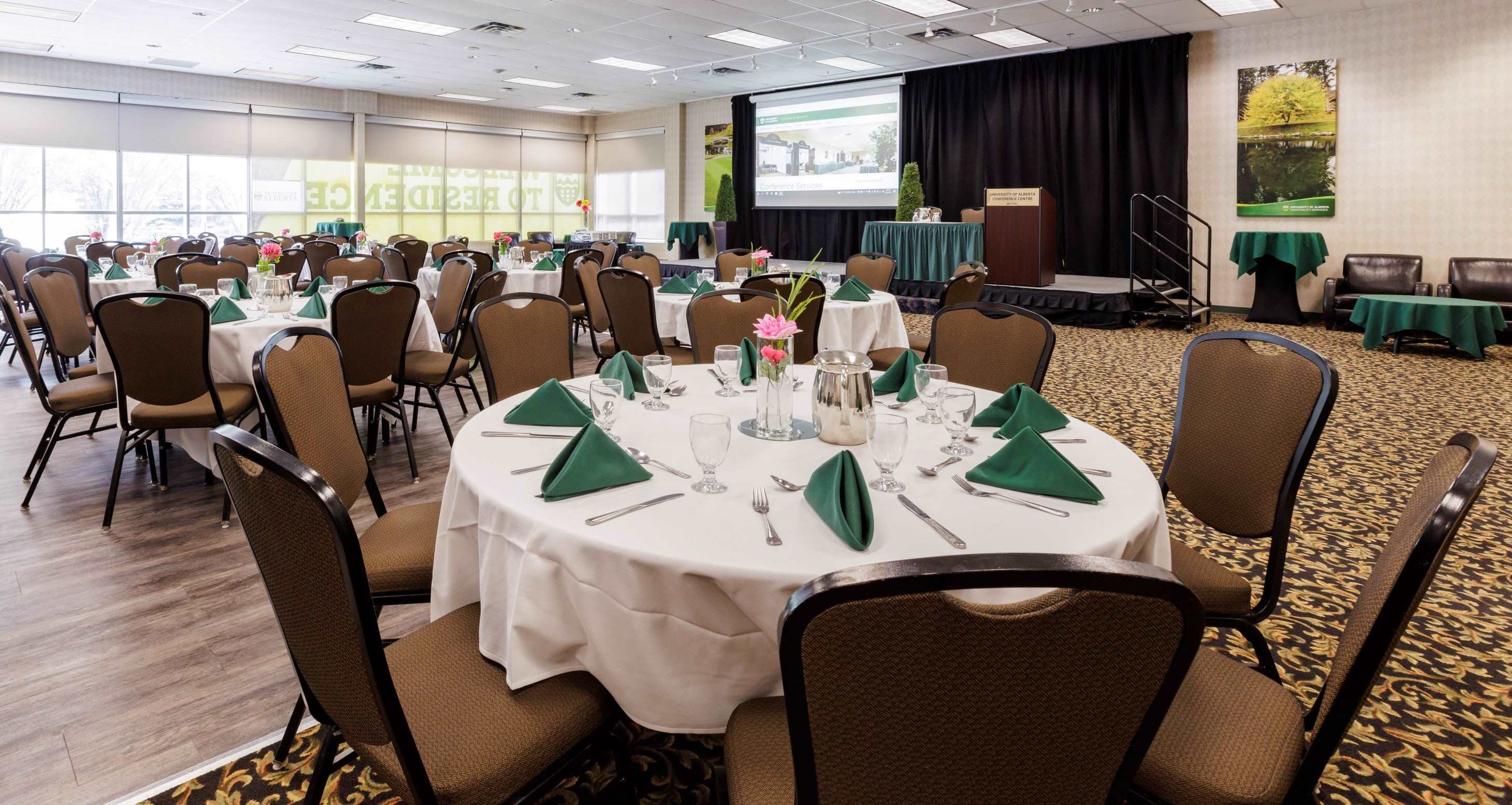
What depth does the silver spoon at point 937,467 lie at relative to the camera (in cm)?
172

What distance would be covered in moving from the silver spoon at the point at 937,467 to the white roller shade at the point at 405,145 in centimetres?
1646

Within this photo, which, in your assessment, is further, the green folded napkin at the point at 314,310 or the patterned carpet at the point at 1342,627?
the green folded napkin at the point at 314,310

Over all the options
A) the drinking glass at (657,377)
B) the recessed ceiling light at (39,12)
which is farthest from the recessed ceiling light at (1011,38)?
the recessed ceiling light at (39,12)

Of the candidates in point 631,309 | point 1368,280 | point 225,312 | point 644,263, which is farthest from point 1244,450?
point 1368,280

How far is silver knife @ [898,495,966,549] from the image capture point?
4.52ft

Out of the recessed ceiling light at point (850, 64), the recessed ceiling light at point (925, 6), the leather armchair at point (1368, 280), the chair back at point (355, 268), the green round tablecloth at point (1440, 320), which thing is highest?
the recessed ceiling light at point (850, 64)

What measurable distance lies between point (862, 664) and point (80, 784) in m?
2.02

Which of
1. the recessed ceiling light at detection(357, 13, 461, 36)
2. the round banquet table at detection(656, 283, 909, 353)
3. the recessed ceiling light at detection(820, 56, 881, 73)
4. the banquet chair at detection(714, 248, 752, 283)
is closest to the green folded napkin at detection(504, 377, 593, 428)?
the round banquet table at detection(656, 283, 909, 353)

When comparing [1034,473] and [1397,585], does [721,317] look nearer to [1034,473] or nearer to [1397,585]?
[1034,473]

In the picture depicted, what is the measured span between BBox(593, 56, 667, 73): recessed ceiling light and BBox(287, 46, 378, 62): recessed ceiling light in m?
3.08

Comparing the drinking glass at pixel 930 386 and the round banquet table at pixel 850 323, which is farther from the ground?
the round banquet table at pixel 850 323

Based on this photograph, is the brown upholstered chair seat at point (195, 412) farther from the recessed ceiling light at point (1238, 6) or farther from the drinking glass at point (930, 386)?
the recessed ceiling light at point (1238, 6)

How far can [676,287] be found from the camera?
18.6 feet

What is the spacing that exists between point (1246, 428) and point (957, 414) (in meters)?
0.83
